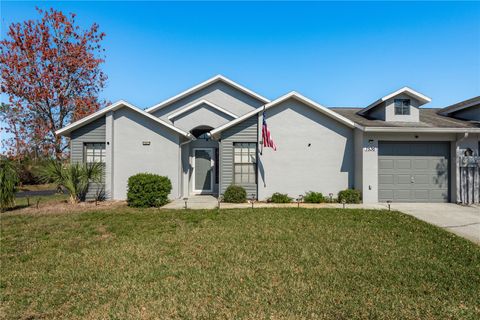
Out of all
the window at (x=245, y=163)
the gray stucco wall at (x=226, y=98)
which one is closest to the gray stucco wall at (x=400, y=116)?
the window at (x=245, y=163)

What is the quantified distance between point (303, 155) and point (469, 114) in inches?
376

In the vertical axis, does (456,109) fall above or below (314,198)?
above

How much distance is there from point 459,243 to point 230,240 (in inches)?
216

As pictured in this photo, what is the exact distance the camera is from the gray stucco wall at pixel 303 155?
12633 mm

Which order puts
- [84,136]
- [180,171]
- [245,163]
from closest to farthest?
[245,163], [84,136], [180,171]

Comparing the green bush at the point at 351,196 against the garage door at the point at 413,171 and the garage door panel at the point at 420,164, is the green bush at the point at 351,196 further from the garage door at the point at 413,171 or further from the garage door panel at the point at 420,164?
the garage door panel at the point at 420,164

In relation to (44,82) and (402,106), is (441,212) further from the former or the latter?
(44,82)

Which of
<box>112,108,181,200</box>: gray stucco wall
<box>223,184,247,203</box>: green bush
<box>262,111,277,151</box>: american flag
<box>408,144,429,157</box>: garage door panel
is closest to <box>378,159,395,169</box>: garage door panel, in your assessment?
<box>408,144,429,157</box>: garage door panel

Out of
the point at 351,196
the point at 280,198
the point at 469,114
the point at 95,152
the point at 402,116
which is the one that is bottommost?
the point at 280,198

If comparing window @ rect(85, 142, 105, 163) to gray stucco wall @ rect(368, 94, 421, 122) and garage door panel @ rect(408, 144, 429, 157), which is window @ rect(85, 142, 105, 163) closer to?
gray stucco wall @ rect(368, 94, 421, 122)

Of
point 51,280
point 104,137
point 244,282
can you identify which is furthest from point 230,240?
point 104,137

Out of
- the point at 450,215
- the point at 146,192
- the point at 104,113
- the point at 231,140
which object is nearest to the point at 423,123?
the point at 450,215

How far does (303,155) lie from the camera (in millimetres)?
12688

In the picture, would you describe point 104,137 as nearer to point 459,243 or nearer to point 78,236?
point 78,236
